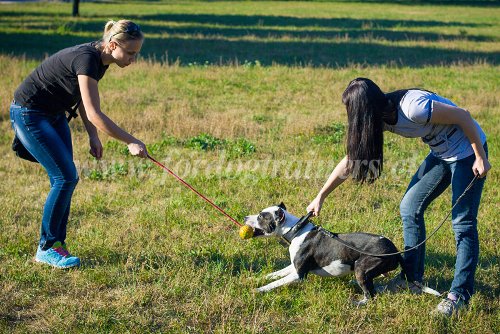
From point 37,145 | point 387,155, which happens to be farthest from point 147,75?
point 37,145

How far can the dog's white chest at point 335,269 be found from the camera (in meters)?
5.41

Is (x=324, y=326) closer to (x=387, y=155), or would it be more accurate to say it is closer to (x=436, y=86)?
(x=387, y=155)

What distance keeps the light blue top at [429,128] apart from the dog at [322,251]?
94cm

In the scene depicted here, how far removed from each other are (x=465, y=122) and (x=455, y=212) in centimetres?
74

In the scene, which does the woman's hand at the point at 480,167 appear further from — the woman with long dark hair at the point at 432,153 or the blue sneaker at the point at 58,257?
the blue sneaker at the point at 58,257

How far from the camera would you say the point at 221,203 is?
7.83 m

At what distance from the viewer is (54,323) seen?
4.87m

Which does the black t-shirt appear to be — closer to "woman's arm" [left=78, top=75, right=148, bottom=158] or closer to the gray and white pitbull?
"woman's arm" [left=78, top=75, right=148, bottom=158]

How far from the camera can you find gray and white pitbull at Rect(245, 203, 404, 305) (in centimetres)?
525

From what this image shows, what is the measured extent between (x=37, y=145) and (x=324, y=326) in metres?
2.89

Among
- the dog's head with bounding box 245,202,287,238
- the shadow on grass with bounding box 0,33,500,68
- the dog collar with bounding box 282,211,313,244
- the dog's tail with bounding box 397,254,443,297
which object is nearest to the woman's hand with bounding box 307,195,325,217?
the dog collar with bounding box 282,211,313,244

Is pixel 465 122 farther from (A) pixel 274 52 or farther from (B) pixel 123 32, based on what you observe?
(A) pixel 274 52

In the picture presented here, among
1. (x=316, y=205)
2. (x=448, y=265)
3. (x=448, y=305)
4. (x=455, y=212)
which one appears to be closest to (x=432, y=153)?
(x=455, y=212)

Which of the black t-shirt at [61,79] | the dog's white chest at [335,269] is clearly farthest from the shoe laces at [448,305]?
the black t-shirt at [61,79]
